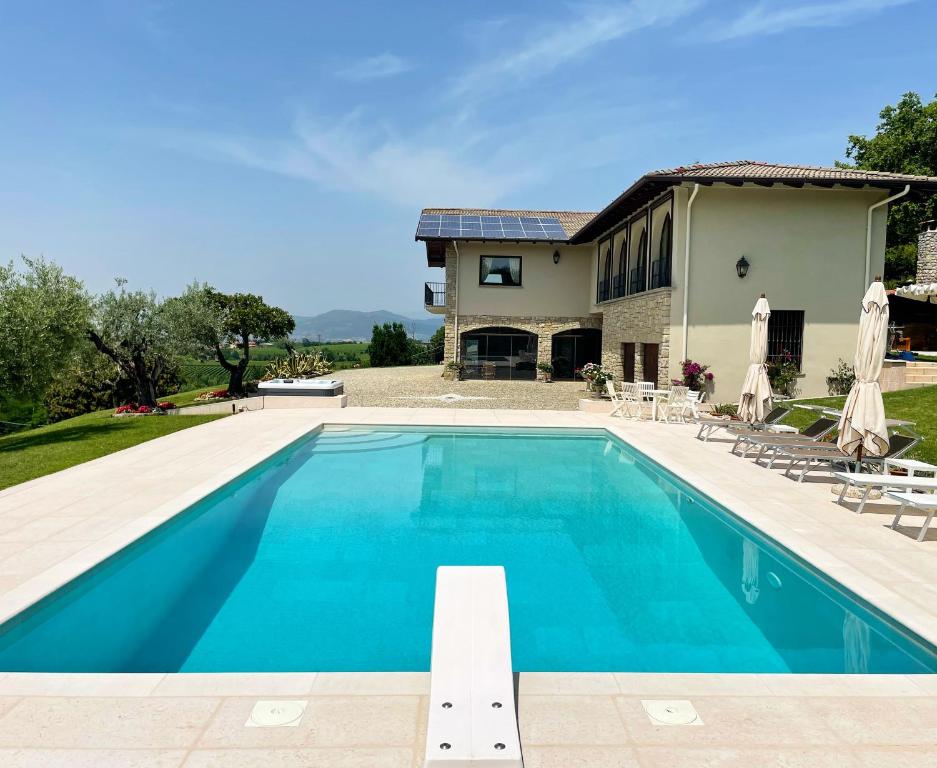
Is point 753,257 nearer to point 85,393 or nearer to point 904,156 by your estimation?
point 904,156

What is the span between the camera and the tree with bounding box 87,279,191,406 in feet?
52.1

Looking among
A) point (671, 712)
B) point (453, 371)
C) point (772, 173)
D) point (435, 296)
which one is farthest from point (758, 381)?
point (435, 296)

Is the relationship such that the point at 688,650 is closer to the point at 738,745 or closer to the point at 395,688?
the point at 738,745

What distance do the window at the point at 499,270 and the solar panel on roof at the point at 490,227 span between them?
1170 mm

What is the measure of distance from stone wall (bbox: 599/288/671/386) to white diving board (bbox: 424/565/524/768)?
13122mm

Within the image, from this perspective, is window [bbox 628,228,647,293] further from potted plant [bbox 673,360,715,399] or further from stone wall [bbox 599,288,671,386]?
potted plant [bbox 673,360,715,399]

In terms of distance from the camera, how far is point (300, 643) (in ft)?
14.5

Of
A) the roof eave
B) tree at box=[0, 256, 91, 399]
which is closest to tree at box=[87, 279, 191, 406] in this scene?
tree at box=[0, 256, 91, 399]

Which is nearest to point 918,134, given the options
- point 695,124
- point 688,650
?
point 695,124

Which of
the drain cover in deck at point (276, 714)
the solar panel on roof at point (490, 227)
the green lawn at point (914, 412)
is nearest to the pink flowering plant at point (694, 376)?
the green lawn at point (914, 412)

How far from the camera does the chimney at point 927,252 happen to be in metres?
27.0

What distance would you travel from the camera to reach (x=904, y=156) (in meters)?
31.2

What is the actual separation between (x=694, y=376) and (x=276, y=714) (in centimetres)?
1420

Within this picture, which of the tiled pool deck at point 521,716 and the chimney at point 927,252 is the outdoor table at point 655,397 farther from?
the chimney at point 927,252
